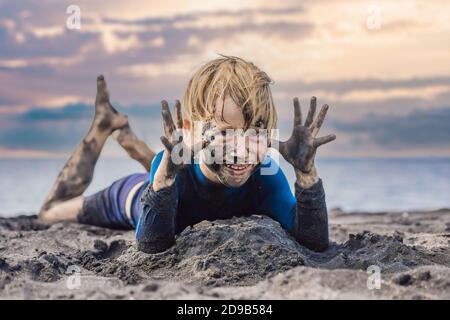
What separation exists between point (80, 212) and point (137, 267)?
2335mm

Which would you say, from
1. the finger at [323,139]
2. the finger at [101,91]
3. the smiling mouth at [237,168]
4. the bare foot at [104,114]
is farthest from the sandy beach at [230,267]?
the finger at [101,91]

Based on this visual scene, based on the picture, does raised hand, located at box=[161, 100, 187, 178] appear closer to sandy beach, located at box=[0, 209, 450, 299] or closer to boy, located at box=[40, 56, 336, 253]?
boy, located at box=[40, 56, 336, 253]

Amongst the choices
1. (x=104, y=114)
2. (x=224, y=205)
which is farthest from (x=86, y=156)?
(x=224, y=205)

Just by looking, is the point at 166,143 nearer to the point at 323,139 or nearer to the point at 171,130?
the point at 171,130

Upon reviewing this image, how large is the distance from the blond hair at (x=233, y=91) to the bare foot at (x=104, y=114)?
6.95ft

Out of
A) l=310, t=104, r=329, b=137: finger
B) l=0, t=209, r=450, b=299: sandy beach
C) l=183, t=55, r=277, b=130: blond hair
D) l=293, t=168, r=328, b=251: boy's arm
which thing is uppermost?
l=183, t=55, r=277, b=130: blond hair

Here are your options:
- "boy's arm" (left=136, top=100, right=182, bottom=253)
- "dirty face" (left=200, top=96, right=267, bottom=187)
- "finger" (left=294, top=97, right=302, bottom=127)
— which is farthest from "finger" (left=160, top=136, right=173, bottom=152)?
"finger" (left=294, top=97, right=302, bottom=127)

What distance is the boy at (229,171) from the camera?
346 cm

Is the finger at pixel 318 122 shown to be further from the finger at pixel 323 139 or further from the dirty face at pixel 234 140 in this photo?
the dirty face at pixel 234 140

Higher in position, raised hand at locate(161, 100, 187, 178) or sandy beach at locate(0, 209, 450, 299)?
raised hand at locate(161, 100, 187, 178)

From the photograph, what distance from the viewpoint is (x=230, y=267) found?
3344mm

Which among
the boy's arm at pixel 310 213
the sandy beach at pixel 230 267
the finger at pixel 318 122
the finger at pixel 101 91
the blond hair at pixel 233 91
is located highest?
the finger at pixel 101 91

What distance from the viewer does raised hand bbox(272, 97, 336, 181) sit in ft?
11.5
